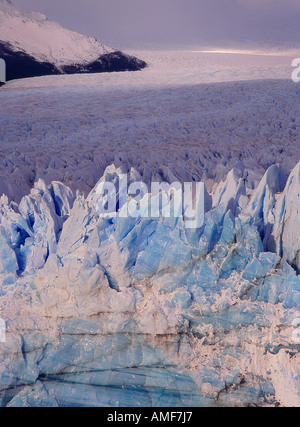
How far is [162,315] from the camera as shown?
2.67 m

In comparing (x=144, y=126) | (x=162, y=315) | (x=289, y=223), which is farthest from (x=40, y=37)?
(x=162, y=315)

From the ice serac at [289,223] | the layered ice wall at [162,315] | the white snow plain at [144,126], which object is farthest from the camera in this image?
the white snow plain at [144,126]

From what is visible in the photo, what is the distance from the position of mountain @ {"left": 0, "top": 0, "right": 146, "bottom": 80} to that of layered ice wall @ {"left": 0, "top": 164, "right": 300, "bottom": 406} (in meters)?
6.29

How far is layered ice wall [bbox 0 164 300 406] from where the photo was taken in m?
2.62

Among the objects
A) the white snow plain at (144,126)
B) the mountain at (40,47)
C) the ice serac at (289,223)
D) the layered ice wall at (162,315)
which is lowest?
the layered ice wall at (162,315)

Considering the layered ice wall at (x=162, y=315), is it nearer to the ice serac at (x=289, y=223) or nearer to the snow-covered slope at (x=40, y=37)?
the ice serac at (x=289, y=223)

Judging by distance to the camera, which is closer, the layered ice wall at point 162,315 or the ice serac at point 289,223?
the layered ice wall at point 162,315

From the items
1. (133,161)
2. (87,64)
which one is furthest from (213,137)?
(87,64)

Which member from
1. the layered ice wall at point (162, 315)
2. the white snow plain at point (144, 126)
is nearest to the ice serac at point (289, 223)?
the layered ice wall at point (162, 315)

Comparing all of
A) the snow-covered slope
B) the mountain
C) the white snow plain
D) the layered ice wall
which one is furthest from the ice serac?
the snow-covered slope

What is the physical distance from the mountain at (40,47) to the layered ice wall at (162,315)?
6291mm

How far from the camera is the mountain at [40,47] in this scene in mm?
8047
